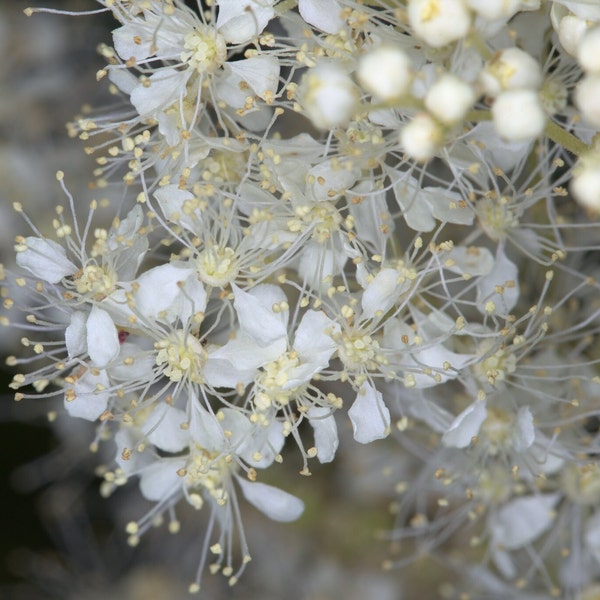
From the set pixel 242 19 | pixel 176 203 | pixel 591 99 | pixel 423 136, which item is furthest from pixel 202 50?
pixel 591 99

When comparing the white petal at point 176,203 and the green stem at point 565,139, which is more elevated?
the green stem at point 565,139

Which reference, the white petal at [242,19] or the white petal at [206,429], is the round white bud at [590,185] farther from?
the white petal at [206,429]

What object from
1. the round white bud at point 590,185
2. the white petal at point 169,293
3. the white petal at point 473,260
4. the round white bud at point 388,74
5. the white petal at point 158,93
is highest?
the round white bud at point 388,74

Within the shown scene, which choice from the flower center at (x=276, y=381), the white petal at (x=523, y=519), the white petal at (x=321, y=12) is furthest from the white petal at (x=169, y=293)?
the white petal at (x=523, y=519)

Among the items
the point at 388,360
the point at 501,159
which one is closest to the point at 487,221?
the point at 501,159

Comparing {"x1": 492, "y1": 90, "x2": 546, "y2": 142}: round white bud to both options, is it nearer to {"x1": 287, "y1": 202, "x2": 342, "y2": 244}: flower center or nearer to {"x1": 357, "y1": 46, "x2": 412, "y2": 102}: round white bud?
{"x1": 357, "y1": 46, "x2": 412, "y2": 102}: round white bud

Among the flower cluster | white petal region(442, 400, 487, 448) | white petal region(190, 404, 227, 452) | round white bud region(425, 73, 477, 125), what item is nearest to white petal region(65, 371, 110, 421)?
the flower cluster

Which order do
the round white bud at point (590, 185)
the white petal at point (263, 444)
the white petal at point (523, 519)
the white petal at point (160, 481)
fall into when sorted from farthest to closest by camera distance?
the white petal at point (523, 519) < the white petal at point (160, 481) < the white petal at point (263, 444) < the round white bud at point (590, 185)
